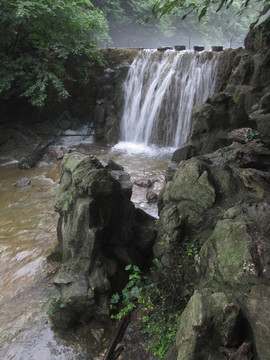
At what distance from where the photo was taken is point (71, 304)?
330cm

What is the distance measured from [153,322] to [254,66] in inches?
309

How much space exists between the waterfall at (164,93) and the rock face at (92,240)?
7.11m

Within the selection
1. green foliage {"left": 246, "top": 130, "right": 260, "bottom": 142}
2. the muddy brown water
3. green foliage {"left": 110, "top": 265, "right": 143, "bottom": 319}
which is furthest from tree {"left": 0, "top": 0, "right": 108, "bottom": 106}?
green foliage {"left": 110, "top": 265, "right": 143, "bottom": 319}

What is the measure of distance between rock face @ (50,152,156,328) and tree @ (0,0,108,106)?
654cm

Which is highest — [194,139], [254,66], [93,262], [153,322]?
[254,66]

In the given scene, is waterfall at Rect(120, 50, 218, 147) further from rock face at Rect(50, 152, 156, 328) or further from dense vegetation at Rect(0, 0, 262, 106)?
rock face at Rect(50, 152, 156, 328)

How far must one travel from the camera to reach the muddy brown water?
3.22 meters

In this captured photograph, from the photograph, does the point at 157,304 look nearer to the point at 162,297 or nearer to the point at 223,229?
the point at 162,297

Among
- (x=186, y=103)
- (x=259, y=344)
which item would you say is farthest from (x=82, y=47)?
(x=259, y=344)

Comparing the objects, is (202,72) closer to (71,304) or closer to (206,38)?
(71,304)

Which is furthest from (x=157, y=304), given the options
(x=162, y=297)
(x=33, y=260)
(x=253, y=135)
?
(x=253, y=135)

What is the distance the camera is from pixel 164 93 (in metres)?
11.3

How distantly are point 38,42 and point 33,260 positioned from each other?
28.5ft

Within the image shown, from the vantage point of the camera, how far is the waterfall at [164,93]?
10633mm
